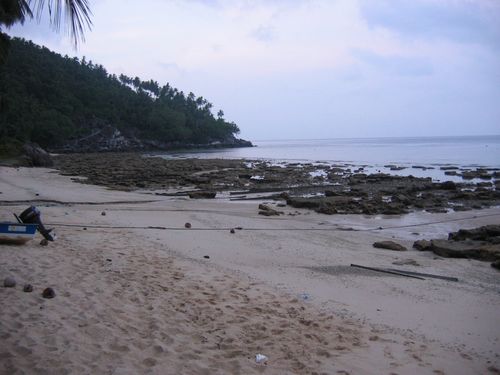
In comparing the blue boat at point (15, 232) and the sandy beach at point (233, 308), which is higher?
the blue boat at point (15, 232)

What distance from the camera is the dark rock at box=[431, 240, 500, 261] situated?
338 inches

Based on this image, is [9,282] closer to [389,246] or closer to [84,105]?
[389,246]

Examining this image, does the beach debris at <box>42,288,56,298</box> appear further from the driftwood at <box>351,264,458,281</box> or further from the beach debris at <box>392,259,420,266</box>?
the beach debris at <box>392,259,420,266</box>

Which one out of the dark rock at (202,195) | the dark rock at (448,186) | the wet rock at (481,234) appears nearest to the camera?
the wet rock at (481,234)

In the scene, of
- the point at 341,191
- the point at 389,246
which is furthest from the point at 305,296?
the point at 341,191

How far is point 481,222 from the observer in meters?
14.1

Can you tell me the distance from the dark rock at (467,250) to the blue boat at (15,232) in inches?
333

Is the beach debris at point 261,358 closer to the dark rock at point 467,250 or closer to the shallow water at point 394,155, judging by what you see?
the dark rock at point 467,250

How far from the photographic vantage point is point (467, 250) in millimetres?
8891

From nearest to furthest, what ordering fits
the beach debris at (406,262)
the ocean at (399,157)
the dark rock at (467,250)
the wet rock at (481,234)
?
the beach debris at (406,262)
the dark rock at (467,250)
the wet rock at (481,234)
the ocean at (399,157)

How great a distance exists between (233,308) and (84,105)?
113 meters

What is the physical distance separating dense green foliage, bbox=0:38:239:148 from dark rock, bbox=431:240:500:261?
65.7m

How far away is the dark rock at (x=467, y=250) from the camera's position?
28.2 feet

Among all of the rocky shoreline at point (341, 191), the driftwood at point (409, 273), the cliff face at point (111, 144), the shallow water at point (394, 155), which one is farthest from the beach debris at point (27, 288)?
the cliff face at point (111, 144)
